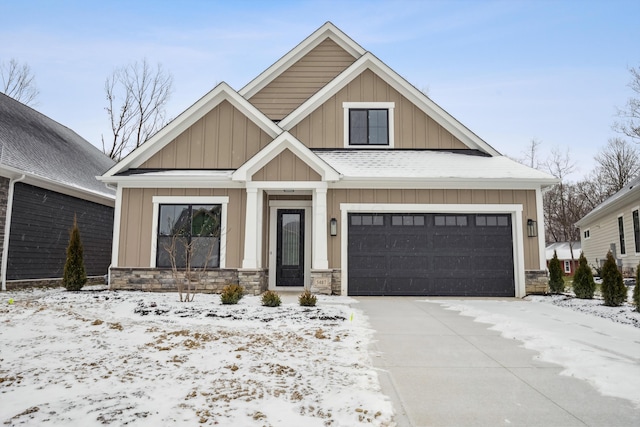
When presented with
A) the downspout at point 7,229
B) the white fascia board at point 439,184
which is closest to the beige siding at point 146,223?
the white fascia board at point 439,184

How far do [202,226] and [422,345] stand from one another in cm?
707

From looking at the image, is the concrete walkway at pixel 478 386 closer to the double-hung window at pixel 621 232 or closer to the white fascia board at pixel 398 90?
the white fascia board at pixel 398 90

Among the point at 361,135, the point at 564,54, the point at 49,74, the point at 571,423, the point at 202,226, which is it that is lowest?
the point at 571,423

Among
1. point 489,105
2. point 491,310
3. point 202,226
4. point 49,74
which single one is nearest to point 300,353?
point 491,310

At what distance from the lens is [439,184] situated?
10.6 metres

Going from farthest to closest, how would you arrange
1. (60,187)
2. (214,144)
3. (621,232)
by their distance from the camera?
(621,232), (60,187), (214,144)

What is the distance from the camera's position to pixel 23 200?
37.0 feet

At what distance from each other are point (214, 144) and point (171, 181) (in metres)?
1.56

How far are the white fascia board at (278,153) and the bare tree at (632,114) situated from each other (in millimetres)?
19884

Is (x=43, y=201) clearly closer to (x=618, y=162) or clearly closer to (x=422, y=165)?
(x=422, y=165)

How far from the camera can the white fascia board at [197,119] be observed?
35.8ft

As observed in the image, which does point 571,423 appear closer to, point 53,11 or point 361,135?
point 361,135

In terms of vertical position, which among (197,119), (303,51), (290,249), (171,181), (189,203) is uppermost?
(303,51)

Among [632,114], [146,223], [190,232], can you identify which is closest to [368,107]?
[190,232]
